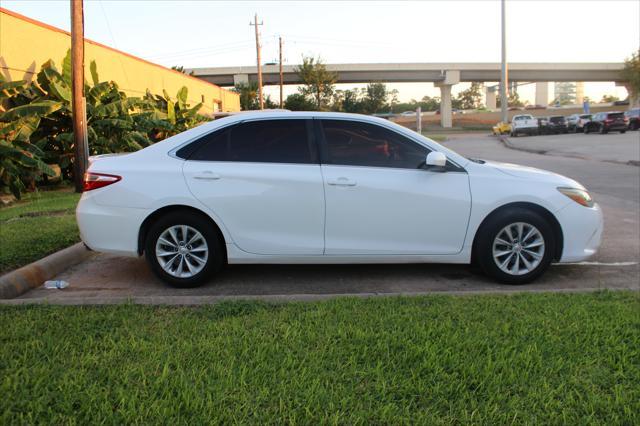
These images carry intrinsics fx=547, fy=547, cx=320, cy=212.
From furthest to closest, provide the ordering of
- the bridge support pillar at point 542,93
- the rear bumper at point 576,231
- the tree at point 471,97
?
1. the tree at point 471,97
2. the bridge support pillar at point 542,93
3. the rear bumper at point 576,231

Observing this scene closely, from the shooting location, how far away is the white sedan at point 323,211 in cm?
Result: 502

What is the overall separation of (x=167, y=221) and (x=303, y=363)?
7.79ft

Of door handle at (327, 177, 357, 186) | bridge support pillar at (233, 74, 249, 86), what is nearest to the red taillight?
door handle at (327, 177, 357, 186)

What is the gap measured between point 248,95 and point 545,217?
54.5 m

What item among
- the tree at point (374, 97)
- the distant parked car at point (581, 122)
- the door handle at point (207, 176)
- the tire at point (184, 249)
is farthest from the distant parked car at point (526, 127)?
the tire at point (184, 249)

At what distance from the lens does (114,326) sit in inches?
149

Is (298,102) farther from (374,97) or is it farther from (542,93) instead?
(542,93)

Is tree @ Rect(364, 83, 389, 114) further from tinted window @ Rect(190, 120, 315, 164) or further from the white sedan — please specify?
the white sedan

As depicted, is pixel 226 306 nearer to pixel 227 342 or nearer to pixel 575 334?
pixel 227 342

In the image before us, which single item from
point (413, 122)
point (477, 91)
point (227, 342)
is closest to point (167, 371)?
point (227, 342)

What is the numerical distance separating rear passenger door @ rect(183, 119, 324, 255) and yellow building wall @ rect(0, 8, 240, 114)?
976 centimetres

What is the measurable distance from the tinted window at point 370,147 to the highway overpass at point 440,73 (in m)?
64.3

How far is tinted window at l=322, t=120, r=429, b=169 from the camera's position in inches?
203

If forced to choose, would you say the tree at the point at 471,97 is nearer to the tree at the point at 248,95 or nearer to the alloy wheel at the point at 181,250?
the tree at the point at 248,95
